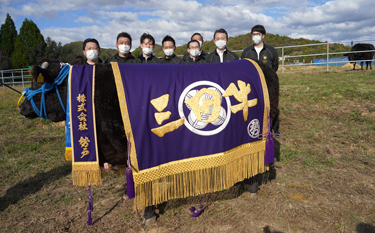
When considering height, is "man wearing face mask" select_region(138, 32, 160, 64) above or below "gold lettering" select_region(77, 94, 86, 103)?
above

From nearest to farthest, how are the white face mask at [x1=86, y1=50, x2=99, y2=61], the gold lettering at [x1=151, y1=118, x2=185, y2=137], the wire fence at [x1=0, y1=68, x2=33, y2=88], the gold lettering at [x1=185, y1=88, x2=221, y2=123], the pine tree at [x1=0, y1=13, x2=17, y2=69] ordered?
the gold lettering at [x1=151, y1=118, x2=185, y2=137], the gold lettering at [x1=185, y1=88, x2=221, y2=123], the white face mask at [x1=86, y1=50, x2=99, y2=61], the wire fence at [x1=0, y1=68, x2=33, y2=88], the pine tree at [x1=0, y1=13, x2=17, y2=69]

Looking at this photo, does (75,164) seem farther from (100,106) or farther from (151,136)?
(151,136)

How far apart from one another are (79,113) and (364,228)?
9.27 feet

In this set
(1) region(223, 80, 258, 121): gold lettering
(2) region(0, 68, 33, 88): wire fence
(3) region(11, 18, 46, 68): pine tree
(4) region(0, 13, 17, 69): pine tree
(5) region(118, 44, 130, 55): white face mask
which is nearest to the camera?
(1) region(223, 80, 258, 121): gold lettering

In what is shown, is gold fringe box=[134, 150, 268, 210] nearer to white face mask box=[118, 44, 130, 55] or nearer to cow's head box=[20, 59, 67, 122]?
cow's head box=[20, 59, 67, 122]

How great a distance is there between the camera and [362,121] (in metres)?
4.97

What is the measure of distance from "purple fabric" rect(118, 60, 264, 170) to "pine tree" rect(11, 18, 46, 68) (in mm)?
23787

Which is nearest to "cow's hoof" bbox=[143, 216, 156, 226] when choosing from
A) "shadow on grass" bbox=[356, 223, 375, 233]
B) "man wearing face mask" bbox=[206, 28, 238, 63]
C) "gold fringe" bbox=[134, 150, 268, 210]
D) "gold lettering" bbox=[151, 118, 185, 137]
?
"gold fringe" bbox=[134, 150, 268, 210]

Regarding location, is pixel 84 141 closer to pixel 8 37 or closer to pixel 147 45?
pixel 147 45

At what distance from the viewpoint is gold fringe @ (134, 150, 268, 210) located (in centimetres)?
225

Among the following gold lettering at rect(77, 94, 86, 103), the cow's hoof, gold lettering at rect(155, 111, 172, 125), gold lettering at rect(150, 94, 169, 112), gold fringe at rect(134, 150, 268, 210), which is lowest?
the cow's hoof

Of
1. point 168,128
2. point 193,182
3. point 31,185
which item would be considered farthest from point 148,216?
point 31,185

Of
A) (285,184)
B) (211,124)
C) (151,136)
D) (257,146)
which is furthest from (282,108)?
(151,136)

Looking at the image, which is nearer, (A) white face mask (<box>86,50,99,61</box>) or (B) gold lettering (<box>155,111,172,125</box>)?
(B) gold lettering (<box>155,111,172,125</box>)
